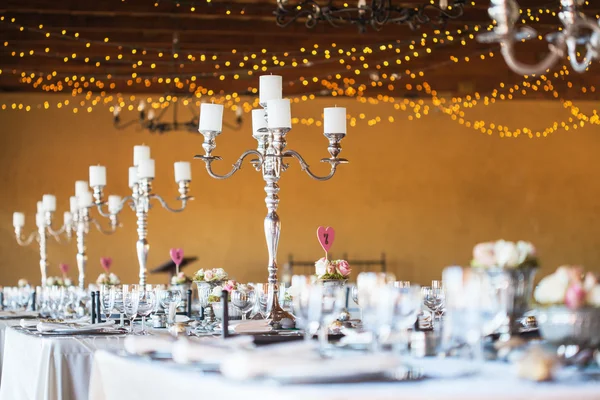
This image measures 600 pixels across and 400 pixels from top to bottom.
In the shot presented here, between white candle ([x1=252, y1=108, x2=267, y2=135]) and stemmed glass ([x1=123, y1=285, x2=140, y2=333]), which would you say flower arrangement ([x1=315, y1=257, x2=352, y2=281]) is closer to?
white candle ([x1=252, y1=108, x2=267, y2=135])

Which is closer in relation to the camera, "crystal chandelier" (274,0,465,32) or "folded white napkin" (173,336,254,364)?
"folded white napkin" (173,336,254,364)

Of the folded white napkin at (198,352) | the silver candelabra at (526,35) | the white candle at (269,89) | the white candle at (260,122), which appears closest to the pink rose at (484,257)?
the silver candelabra at (526,35)

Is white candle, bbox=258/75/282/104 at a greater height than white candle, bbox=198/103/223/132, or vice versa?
white candle, bbox=258/75/282/104

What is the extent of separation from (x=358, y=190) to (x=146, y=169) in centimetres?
709

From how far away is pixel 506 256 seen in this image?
228cm

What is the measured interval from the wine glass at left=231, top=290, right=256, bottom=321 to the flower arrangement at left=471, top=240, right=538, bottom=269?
1.44 metres

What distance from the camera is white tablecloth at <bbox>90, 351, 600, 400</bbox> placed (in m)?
1.68

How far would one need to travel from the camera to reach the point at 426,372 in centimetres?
201

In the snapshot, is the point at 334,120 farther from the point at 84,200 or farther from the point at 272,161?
the point at 84,200

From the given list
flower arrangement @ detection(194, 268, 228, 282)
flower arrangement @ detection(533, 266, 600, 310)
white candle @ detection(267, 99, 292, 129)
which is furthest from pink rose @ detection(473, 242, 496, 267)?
flower arrangement @ detection(194, 268, 228, 282)

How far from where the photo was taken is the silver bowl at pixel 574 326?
2061 millimetres

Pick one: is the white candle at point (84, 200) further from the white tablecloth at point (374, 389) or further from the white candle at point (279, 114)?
the white tablecloth at point (374, 389)

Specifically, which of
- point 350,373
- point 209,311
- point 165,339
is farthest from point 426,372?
point 209,311

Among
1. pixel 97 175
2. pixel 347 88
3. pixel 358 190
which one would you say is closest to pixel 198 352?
pixel 97 175
